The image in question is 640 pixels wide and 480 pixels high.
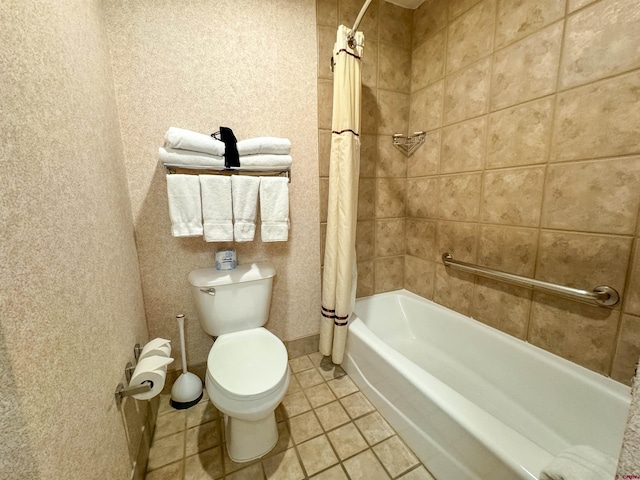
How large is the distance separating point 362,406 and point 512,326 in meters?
0.88

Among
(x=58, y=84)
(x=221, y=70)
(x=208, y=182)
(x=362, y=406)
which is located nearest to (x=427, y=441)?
(x=362, y=406)

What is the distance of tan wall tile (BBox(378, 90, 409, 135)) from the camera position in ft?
5.43

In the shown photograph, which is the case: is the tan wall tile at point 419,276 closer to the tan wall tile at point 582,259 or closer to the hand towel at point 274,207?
the tan wall tile at point 582,259

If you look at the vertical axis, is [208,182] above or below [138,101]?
below

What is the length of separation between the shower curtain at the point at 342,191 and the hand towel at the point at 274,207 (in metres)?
0.25

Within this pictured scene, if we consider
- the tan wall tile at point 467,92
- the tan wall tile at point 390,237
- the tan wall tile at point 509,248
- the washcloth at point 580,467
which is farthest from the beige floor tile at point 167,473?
the tan wall tile at point 467,92

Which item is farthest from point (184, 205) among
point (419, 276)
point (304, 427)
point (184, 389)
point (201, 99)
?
point (419, 276)

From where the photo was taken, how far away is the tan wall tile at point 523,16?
102 centimetres

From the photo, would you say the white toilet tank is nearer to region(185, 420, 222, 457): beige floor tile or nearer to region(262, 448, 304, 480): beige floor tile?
region(185, 420, 222, 457): beige floor tile

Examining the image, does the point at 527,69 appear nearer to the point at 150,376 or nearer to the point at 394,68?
the point at 394,68

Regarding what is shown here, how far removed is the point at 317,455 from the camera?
1077 millimetres

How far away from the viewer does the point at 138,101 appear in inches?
46.6

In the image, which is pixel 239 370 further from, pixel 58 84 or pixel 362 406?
pixel 58 84

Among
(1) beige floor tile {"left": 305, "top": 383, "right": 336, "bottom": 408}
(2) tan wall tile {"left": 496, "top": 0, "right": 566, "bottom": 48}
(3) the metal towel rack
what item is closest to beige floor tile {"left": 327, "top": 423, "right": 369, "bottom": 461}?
(1) beige floor tile {"left": 305, "top": 383, "right": 336, "bottom": 408}
